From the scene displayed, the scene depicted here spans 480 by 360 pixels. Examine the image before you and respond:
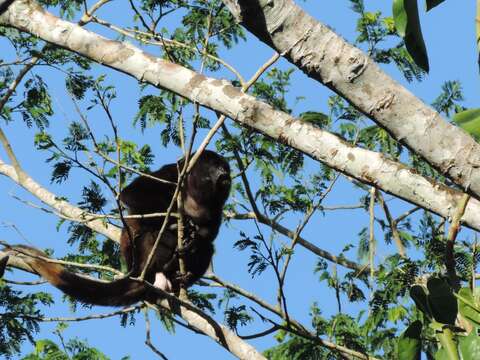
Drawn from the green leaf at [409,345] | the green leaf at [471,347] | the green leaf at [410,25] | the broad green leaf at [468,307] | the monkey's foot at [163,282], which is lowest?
the green leaf at [471,347]

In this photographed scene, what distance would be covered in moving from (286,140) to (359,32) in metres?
3.92

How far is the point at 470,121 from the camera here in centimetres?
195

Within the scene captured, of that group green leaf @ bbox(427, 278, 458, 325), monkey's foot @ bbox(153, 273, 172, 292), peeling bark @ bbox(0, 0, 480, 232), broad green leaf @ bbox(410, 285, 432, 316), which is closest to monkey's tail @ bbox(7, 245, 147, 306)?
monkey's foot @ bbox(153, 273, 172, 292)

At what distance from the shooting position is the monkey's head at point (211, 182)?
22.8ft

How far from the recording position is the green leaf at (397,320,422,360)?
248 cm

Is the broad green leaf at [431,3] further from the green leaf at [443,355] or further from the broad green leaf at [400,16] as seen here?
the green leaf at [443,355]

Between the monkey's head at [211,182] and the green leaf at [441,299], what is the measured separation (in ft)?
15.0

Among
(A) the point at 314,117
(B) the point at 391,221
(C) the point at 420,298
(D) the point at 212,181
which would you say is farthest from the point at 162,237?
(C) the point at 420,298

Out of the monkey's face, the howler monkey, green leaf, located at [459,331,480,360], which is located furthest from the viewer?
the monkey's face

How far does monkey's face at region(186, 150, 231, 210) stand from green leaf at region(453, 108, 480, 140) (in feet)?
16.3

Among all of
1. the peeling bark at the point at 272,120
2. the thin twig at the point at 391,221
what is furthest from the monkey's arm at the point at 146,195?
the peeling bark at the point at 272,120

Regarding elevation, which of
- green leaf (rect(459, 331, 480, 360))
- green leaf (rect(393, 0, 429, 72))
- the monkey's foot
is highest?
the monkey's foot

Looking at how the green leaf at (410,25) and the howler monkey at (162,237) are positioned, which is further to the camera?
the howler monkey at (162,237)

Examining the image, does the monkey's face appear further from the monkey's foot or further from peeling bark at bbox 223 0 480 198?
peeling bark at bbox 223 0 480 198
